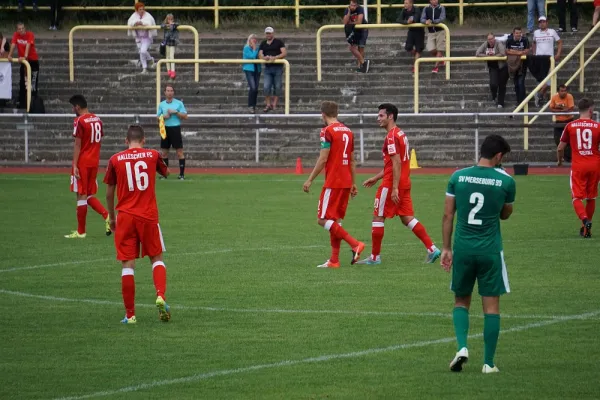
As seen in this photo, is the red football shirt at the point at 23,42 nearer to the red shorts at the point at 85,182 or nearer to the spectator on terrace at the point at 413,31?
the spectator on terrace at the point at 413,31

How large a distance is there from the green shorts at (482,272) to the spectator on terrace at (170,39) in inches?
1039

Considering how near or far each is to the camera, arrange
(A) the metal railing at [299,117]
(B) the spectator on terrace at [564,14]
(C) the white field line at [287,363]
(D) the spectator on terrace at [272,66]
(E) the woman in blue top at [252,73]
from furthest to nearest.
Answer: (B) the spectator on terrace at [564,14]
(E) the woman in blue top at [252,73]
(D) the spectator on terrace at [272,66]
(A) the metal railing at [299,117]
(C) the white field line at [287,363]

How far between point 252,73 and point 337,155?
18935 mm

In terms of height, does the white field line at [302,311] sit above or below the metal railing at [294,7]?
below

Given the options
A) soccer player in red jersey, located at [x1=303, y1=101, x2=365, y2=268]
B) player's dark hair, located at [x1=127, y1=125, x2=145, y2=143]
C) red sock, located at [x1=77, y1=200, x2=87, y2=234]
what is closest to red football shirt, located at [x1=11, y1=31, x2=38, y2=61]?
red sock, located at [x1=77, y1=200, x2=87, y2=234]

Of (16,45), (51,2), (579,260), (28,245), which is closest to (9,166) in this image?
(16,45)

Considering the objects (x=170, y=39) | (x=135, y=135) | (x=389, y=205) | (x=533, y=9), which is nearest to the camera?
(x=135, y=135)

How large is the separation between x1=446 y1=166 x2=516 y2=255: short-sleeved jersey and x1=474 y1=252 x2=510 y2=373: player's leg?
79 millimetres

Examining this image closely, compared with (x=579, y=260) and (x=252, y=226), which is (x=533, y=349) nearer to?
(x=579, y=260)

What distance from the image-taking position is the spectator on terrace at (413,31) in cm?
3453

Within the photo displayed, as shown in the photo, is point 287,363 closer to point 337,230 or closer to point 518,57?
point 337,230

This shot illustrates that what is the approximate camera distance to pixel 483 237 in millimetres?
9109

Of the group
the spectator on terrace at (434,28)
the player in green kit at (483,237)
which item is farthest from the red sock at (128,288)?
the spectator on terrace at (434,28)

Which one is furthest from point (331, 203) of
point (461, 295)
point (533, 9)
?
point (533, 9)
